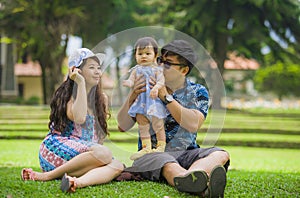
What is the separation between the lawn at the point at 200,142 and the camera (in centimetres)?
366

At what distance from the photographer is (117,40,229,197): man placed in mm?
3430

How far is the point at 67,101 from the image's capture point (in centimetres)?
404

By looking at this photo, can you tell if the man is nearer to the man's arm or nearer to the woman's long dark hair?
the man's arm

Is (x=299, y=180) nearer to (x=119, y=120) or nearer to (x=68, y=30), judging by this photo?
(x=119, y=120)

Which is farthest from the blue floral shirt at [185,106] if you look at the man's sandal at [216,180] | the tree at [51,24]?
the tree at [51,24]

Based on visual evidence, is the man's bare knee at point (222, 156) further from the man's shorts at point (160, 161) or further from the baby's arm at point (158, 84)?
the baby's arm at point (158, 84)

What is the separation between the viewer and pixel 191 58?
3672mm

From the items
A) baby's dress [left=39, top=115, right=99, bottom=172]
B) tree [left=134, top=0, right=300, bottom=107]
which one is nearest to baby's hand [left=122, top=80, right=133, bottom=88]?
baby's dress [left=39, top=115, right=99, bottom=172]

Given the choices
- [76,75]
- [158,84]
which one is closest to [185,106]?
[158,84]

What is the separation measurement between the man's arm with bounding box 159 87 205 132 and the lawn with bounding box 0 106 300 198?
0.46m

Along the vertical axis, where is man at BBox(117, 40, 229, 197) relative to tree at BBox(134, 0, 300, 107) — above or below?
below

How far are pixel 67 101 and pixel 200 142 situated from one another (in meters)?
1.20

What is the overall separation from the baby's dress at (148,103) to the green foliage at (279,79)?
32.0 meters

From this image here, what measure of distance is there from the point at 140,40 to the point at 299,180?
2224 millimetres
